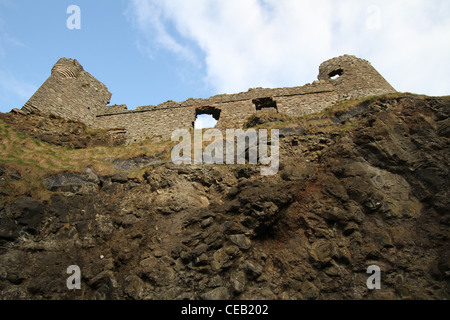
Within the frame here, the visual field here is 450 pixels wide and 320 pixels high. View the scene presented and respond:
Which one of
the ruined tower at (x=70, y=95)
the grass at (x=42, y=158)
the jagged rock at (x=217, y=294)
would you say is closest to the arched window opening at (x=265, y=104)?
the grass at (x=42, y=158)

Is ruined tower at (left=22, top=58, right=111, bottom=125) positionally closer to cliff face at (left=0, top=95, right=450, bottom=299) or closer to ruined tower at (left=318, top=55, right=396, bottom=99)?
cliff face at (left=0, top=95, right=450, bottom=299)

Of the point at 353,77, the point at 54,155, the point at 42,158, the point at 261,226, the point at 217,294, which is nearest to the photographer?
the point at 217,294

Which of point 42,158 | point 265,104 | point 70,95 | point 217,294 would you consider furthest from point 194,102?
point 217,294

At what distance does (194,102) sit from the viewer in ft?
66.8

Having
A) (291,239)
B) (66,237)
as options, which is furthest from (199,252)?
(66,237)

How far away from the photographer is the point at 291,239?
8484 millimetres

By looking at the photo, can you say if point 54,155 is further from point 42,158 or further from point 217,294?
point 217,294

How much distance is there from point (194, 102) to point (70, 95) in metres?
9.20

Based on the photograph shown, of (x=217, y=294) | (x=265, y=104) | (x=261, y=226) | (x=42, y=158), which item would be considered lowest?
(x=217, y=294)

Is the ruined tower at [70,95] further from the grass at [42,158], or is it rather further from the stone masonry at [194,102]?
the grass at [42,158]

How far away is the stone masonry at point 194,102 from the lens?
18359 mm

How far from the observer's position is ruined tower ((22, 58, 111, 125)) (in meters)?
17.7

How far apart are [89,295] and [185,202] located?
4.08 meters
